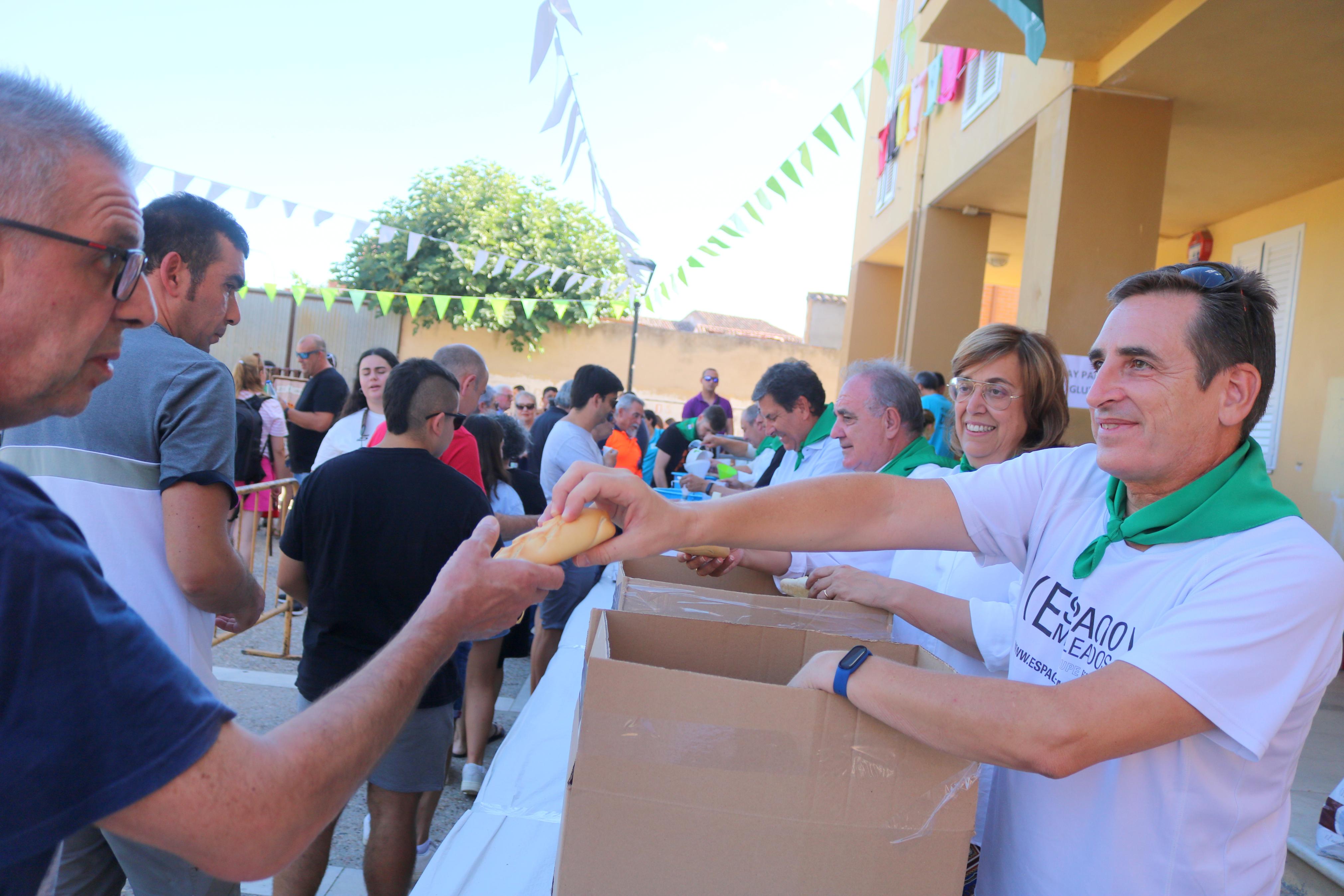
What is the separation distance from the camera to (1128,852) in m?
1.21

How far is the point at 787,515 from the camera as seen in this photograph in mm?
1552

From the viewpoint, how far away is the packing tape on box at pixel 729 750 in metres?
1.10

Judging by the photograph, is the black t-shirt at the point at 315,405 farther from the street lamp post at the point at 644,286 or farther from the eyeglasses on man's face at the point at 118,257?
the eyeglasses on man's face at the point at 118,257

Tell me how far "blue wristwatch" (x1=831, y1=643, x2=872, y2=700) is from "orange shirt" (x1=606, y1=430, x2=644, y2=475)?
20.3 feet

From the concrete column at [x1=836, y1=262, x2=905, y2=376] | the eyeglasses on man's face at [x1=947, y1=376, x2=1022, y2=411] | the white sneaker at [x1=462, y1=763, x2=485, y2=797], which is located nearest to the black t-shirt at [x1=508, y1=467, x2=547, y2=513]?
the white sneaker at [x1=462, y1=763, x2=485, y2=797]

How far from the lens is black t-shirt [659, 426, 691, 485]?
9.36m

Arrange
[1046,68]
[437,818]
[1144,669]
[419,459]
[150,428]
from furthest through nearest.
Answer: [1046,68]
[437,818]
[419,459]
[150,428]
[1144,669]

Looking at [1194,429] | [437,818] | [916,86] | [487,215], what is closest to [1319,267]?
[916,86]

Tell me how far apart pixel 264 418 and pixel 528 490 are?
178 inches

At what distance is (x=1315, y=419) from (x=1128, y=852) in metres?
6.75

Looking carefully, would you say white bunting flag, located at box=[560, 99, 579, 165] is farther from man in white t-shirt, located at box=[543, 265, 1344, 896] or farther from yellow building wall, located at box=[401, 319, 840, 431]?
yellow building wall, located at box=[401, 319, 840, 431]

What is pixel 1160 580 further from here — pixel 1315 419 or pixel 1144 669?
pixel 1315 419

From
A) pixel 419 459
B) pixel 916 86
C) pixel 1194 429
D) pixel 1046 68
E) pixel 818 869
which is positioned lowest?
pixel 818 869

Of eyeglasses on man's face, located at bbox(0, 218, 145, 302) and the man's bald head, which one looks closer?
eyeglasses on man's face, located at bbox(0, 218, 145, 302)
